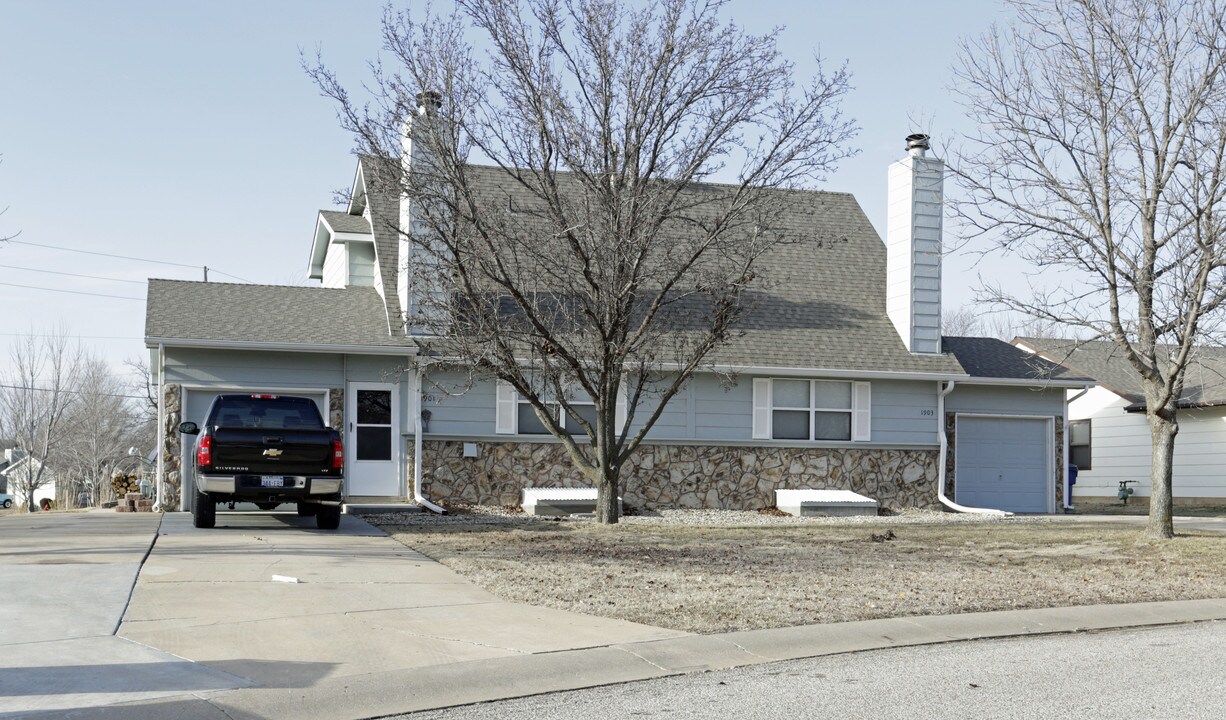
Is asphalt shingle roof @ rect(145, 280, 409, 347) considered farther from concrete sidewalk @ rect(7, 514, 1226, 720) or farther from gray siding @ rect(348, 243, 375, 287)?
concrete sidewalk @ rect(7, 514, 1226, 720)

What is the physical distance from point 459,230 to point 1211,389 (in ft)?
72.7

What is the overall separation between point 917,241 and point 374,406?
11038mm

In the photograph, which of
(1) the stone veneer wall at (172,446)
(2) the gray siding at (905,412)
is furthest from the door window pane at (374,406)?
(2) the gray siding at (905,412)

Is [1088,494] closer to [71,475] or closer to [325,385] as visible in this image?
[325,385]

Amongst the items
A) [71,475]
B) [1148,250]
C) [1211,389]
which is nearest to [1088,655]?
[1148,250]

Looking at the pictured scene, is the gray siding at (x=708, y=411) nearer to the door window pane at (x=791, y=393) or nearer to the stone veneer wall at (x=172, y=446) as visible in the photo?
the door window pane at (x=791, y=393)

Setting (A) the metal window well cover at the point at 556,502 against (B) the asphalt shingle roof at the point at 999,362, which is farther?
(B) the asphalt shingle roof at the point at 999,362

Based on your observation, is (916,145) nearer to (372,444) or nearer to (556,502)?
(556,502)

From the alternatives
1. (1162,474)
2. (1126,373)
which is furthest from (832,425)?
(1126,373)

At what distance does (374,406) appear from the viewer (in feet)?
67.9

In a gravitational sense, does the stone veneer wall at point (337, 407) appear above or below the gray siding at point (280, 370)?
below

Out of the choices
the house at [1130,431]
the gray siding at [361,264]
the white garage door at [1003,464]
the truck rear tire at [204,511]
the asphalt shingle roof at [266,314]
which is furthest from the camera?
the house at [1130,431]

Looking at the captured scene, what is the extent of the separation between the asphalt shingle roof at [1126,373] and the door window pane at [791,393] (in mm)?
9282

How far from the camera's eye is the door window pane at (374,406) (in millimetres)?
20609
